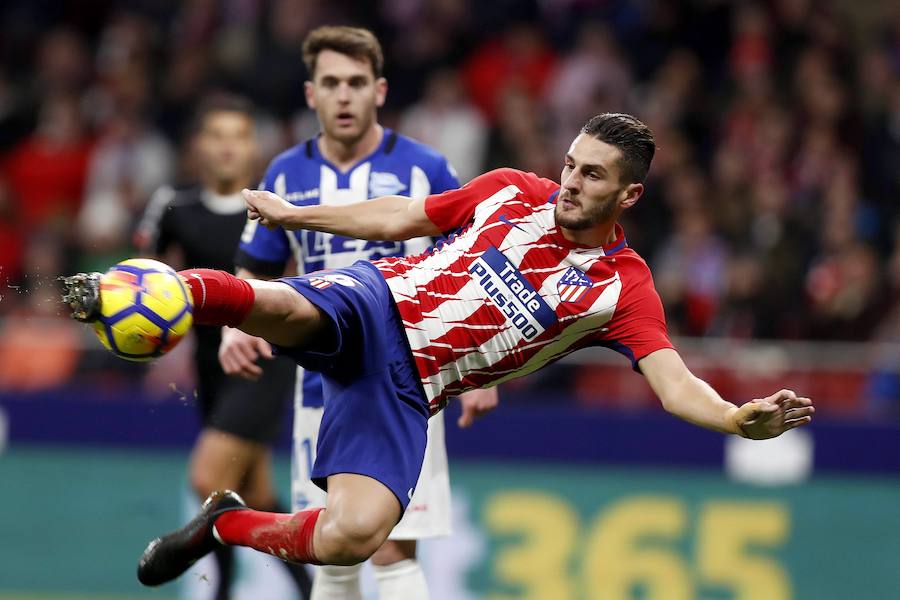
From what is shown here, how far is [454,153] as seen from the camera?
34.7 feet

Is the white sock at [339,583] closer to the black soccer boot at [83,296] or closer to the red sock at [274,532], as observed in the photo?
the red sock at [274,532]

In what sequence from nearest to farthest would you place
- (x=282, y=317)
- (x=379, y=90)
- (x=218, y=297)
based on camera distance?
Result: (x=218, y=297) → (x=282, y=317) → (x=379, y=90)

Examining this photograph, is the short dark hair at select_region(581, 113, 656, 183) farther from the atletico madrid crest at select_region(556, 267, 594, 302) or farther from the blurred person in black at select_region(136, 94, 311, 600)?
the blurred person in black at select_region(136, 94, 311, 600)

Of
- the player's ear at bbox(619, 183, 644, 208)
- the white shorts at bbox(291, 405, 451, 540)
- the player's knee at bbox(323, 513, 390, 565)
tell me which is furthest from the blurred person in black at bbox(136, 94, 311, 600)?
the player's ear at bbox(619, 183, 644, 208)

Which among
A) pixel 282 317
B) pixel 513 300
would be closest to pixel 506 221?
pixel 513 300

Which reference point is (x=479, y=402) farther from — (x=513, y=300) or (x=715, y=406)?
(x=715, y=406)

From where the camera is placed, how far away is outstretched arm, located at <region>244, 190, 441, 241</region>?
15.7 feet

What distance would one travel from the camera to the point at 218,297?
4.29m

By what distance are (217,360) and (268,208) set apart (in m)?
2.42

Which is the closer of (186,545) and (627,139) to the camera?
(627,139)

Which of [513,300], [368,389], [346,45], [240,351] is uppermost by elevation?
[346,45]

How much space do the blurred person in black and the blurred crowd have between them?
6.26ft

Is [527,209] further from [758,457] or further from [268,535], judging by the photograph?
[758,457]

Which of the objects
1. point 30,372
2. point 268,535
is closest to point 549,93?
point 30,372
